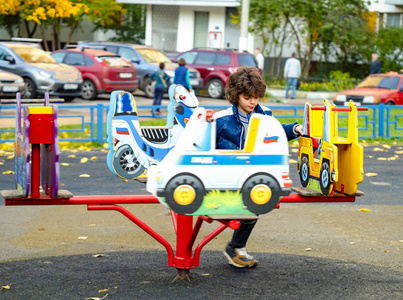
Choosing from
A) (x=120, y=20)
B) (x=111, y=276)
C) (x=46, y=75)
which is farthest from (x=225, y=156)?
(x=120, y=20)

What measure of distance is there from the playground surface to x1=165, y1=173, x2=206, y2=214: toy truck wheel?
976 mm

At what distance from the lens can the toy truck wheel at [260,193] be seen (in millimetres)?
4594

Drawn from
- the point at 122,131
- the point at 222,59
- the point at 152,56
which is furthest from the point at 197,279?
the point at 152,56

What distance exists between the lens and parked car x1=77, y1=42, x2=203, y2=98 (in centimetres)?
2502

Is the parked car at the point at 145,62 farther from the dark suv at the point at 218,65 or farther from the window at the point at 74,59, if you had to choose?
the window at the point at 74,59

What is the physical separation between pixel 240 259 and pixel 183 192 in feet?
5.40

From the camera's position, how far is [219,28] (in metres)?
38.6

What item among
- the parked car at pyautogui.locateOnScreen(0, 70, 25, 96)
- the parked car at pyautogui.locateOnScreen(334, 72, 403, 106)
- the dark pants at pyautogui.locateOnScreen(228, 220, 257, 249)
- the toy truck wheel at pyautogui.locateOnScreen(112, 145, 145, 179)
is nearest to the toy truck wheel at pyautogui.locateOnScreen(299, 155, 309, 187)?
the dark pants at pyautogui.locateOnScreen(228, 220, 257, 249)

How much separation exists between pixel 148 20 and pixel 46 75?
18228 millimetres

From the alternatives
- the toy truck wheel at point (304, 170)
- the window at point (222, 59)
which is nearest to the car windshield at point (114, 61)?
the window at point (222, 59)

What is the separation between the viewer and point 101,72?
23.3 meters

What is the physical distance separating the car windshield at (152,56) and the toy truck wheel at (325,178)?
20.8 m

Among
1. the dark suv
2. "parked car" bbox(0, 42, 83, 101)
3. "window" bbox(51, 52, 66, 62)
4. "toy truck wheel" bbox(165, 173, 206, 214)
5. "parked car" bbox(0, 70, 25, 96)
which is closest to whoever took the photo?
"toy truck wheel" bbox(165, 173, 206, 214)

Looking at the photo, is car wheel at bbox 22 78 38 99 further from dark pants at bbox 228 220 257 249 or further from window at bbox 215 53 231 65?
dark pants at bbox 228 220 257 249
